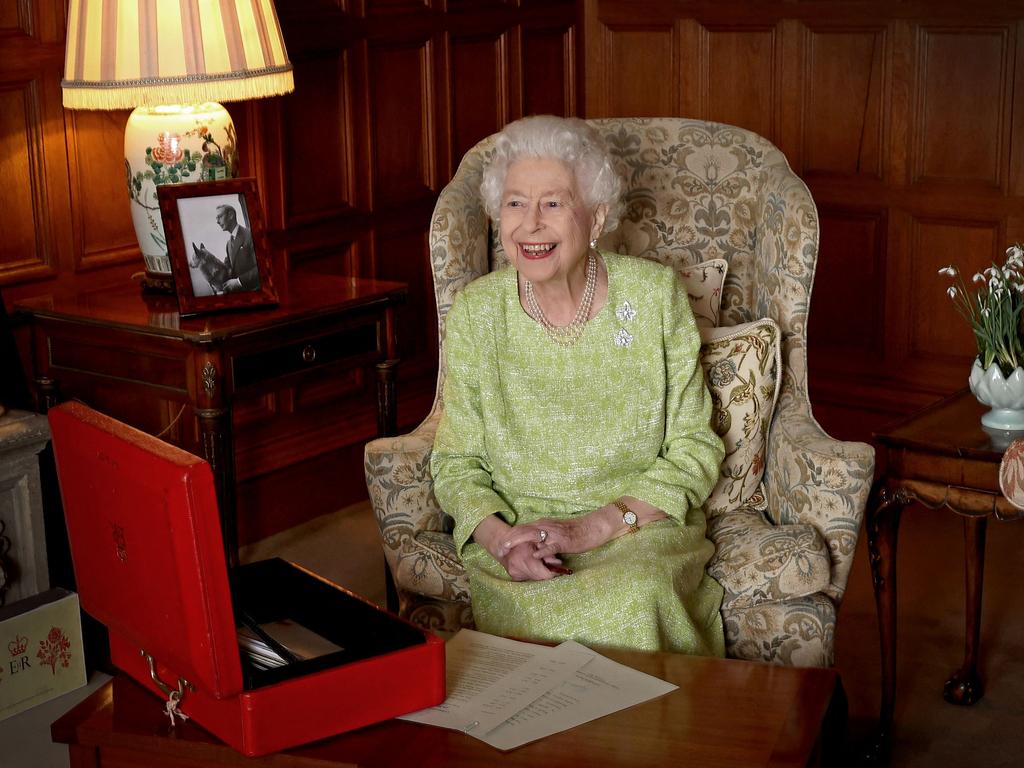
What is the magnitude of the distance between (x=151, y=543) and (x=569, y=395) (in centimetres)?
93

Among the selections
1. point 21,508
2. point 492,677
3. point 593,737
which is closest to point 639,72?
point 21,508

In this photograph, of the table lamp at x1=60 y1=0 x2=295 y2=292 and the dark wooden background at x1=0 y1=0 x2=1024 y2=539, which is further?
the dark wooden background at x1=0 y1=0 x2=1024 y2=539

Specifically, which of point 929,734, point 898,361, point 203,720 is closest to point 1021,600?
point 929,734

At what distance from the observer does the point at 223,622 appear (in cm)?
Answer: 151

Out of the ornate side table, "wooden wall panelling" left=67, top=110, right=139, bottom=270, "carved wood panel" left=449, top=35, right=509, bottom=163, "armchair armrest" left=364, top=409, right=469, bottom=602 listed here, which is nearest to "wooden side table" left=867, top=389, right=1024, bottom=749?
"armchair armrest" left=364, top=409, right=469, bottom=602

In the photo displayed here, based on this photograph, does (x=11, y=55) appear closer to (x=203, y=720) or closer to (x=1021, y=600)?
(x=203, y=720)

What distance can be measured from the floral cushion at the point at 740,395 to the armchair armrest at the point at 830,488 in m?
0.07

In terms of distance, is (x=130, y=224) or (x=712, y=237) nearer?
(x=712, y=237)

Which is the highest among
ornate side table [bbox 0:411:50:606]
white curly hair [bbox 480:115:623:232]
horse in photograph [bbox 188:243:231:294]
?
white curly hair [bbox 480:115:623:232]

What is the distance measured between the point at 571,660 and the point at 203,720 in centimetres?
52

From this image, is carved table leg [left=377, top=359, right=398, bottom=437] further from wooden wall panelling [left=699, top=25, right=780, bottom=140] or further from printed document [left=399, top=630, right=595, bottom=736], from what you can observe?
wooden wall panelling [left=699, top=25, right=780, bottom=140]

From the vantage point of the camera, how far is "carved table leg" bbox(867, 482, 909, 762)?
8.10ft

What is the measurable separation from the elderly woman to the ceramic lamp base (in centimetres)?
74

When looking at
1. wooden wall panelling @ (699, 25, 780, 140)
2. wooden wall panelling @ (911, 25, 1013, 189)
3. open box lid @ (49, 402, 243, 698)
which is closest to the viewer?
open box lid @ (49, 402, 243, 698)
